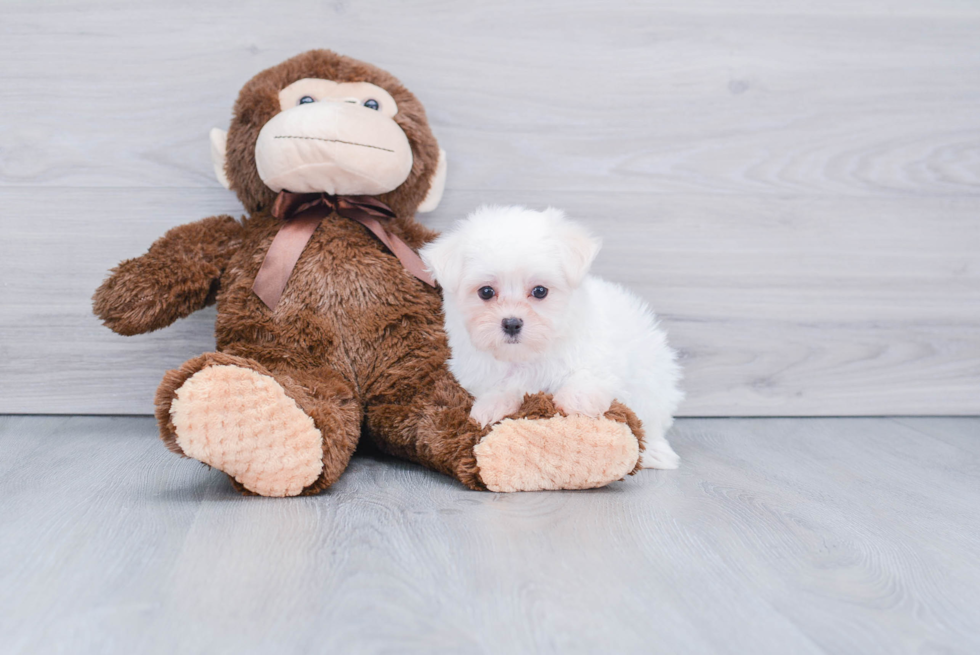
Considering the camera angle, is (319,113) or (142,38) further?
(142,38)

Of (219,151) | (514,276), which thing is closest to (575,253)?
(514,276)

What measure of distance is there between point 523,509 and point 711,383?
0.79m

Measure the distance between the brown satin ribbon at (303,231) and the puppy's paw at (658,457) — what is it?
1.56ft

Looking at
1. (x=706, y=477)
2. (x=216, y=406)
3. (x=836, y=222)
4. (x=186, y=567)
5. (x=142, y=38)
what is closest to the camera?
(x=186, y=567)

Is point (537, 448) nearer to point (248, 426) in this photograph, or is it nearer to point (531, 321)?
point (531, 321)

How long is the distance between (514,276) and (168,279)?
0.62m

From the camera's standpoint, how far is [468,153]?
1529 mm

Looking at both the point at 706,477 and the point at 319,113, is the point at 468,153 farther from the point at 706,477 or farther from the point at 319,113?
the point at 706,477

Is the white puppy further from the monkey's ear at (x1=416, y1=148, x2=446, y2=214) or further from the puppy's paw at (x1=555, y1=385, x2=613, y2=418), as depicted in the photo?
the monkey's ear at (x1=416, y1=148, x2=446, y2=214)

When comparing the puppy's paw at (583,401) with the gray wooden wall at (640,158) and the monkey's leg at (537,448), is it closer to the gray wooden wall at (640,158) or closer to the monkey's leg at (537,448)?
the monkey's leg at (537,448)

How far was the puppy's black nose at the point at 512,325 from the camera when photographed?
102 cm

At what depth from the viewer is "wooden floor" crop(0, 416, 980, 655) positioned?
0.66m

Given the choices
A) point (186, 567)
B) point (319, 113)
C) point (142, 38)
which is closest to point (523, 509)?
point (186, 567)

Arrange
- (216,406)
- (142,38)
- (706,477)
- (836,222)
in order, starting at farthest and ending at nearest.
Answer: (836,222), (142,38), (706,477), (216,406)
